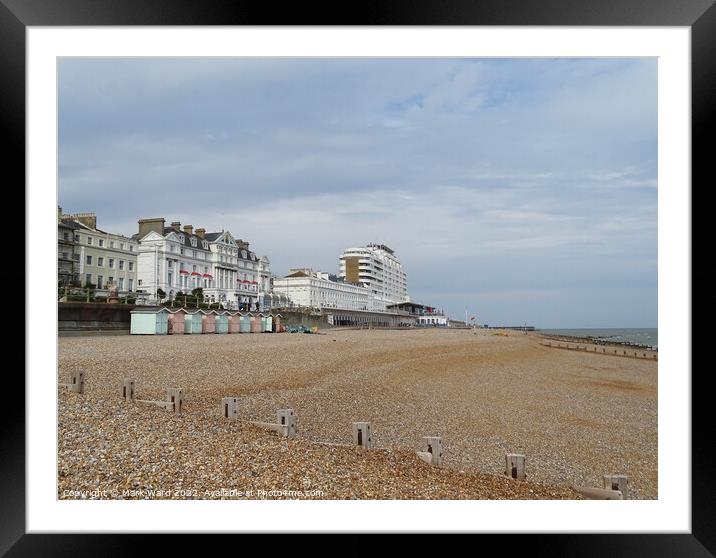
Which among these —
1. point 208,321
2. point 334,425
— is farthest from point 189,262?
point 334,425

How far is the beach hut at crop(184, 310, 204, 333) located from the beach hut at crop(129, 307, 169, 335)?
744mm

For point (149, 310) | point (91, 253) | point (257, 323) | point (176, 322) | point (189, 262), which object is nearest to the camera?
point (91, 253)

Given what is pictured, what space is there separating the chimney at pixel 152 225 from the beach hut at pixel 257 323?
14.6 feet

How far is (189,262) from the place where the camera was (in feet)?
47.9

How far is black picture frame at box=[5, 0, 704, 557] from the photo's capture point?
2.19 meters

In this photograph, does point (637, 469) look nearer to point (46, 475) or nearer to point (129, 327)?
point (46, 475)

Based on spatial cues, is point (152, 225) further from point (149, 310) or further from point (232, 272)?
point (232, 272)

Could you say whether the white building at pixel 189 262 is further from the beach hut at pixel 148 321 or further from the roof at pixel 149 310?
the beach hut at pixel 148 321

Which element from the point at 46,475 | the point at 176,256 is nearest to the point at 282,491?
the point at 46,475

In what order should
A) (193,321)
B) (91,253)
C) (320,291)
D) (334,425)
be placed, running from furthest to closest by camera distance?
(320,291) → (193,321) → (91,253) → (334,425)

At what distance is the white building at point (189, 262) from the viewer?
1355 centimetres

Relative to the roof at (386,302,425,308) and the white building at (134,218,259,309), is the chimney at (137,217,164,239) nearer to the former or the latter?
the white building at (134,218,259,309)
